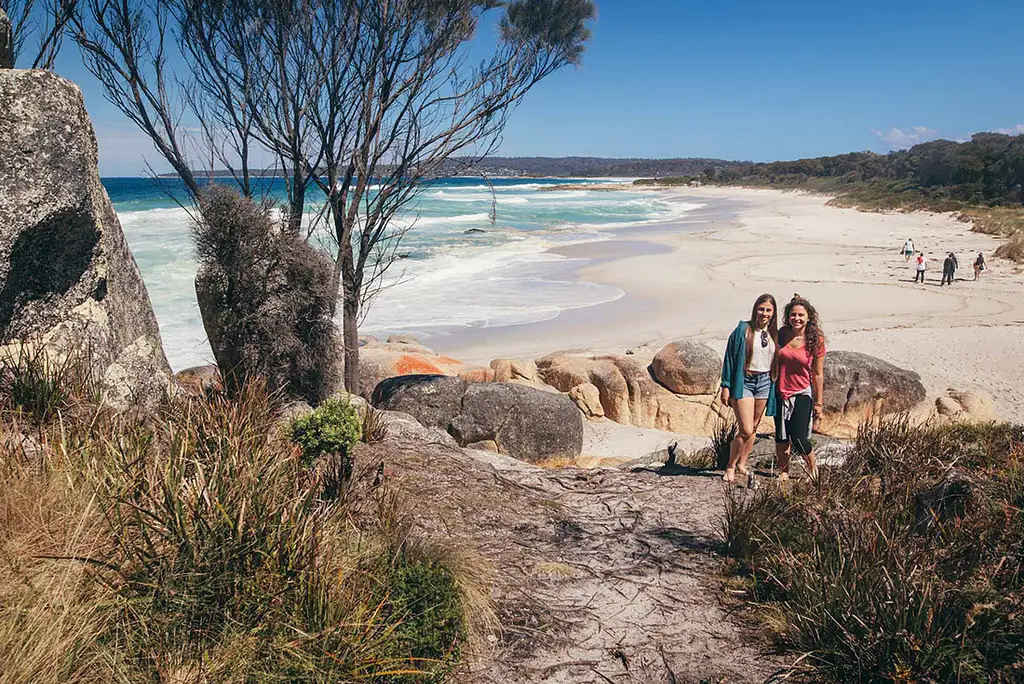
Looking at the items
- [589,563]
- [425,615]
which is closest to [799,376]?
[589,563]

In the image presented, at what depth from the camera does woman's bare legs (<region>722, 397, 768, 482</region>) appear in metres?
6.01

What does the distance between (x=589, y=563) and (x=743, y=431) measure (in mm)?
2224

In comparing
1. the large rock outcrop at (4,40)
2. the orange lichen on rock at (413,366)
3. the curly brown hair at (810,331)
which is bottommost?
the orange lichen on rock at (413,366)

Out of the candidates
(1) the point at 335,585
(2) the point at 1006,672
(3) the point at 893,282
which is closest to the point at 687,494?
(2) the point at 1006,672

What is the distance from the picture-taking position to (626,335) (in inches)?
666

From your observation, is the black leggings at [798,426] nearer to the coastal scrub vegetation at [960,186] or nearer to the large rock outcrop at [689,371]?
the large rock outcrop at [689,371]

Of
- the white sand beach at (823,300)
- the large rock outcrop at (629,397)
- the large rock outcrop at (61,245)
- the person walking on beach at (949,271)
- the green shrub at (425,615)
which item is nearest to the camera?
the green shrub at (425,615)

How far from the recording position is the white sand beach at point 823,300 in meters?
14.6

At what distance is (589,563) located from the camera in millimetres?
4496

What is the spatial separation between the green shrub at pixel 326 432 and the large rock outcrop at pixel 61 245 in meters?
1.59

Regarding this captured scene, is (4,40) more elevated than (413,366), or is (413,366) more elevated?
(4,40)

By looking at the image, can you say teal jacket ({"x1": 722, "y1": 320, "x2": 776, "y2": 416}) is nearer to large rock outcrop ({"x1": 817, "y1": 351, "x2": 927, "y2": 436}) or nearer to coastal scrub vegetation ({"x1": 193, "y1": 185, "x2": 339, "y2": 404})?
coastal scrub vegetation ({"x1": 193, "y1": 185, "x2": 339, "y2": 404})

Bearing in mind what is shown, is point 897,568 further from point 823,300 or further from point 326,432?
point 823,300

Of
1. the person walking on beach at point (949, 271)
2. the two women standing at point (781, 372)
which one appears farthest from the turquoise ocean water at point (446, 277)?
the person walking on beach at point (949, 271)
